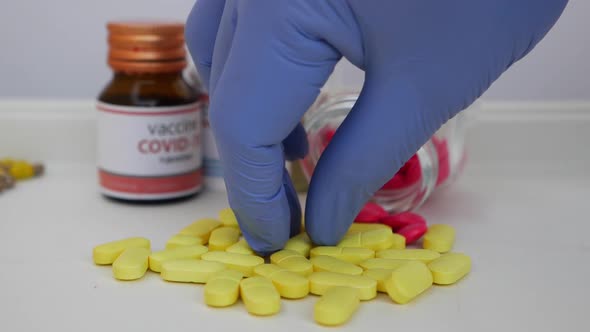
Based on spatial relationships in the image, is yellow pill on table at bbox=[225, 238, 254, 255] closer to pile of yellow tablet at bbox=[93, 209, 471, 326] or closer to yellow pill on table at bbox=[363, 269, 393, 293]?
pile of yellow tablet at bbox=[93, 209, 471, 326]

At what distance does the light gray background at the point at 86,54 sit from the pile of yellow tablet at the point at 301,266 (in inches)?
14.6

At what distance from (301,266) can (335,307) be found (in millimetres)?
98

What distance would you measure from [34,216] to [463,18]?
57 cm

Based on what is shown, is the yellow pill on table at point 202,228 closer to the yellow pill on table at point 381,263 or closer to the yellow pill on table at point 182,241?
the yellow pill on table at point 182,241

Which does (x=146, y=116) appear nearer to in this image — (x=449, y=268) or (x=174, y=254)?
(x=174, y=254)

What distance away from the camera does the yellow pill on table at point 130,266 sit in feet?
2.52

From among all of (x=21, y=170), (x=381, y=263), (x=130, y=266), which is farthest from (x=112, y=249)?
(x=21, y=170)

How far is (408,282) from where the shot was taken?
73 cm

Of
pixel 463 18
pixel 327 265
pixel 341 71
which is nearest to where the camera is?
pixel 463 18

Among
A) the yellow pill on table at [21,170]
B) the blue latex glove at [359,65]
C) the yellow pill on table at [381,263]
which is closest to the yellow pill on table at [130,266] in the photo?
the blue latex glove at [359,65]

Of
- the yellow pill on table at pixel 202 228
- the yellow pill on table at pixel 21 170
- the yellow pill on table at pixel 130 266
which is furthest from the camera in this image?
the yellow pill on table at pixel 21 170

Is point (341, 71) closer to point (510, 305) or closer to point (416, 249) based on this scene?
point (416, 249)

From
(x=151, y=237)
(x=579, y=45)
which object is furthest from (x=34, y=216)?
(x=579, y=45)

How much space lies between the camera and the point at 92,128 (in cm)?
119
